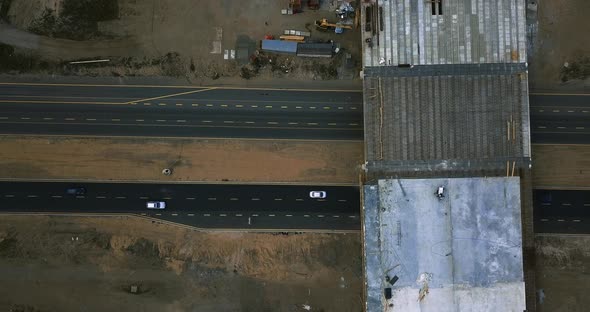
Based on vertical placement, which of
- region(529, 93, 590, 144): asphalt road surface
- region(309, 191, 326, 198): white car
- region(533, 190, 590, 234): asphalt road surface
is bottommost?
region(533, 190, 590, 234): asphalt road surface

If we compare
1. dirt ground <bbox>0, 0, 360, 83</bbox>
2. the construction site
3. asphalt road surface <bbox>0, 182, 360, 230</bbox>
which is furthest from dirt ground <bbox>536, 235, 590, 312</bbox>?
dirt ground <bbox>0, 0, 360, 83</bbox>

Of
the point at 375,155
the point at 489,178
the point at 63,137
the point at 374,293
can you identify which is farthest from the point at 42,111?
the point at 489,178

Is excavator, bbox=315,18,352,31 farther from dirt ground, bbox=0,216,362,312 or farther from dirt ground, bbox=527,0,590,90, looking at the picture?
dirt ground, bbox=0,216,362,312

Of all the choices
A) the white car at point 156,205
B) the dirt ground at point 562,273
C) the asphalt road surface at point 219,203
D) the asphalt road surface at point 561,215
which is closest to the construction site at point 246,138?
the dirt ground at point 562,273

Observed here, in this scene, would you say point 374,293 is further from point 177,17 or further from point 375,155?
point 177,17

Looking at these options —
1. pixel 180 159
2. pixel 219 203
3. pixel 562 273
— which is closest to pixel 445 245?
pixel 562 273
